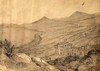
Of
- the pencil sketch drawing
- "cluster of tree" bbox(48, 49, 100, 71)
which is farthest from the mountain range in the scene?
"cluster of tree" bbox(48, 49, 100, 71)

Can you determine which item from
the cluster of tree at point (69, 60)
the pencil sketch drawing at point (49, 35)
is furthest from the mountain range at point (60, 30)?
the cluster of tree at point (69, 60)

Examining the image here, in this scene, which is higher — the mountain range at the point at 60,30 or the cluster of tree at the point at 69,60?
the mountain range at the point at 60,30

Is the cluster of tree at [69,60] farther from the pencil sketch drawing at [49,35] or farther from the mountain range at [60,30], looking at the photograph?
the mountain range at [60,30]

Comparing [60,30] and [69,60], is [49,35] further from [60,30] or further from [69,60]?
[69,60]

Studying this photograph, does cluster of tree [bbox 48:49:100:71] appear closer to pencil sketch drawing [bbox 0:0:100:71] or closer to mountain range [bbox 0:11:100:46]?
pencil sketch drawing [bbox 0:0:100:71]

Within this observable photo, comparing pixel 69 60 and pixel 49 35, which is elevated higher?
pixel 49 35

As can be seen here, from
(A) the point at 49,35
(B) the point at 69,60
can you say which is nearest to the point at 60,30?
(A) the point at 49,35

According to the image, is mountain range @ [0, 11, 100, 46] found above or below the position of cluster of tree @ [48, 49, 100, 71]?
above

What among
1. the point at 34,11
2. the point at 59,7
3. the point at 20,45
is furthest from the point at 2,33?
the point at 59,7

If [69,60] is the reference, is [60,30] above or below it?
above
